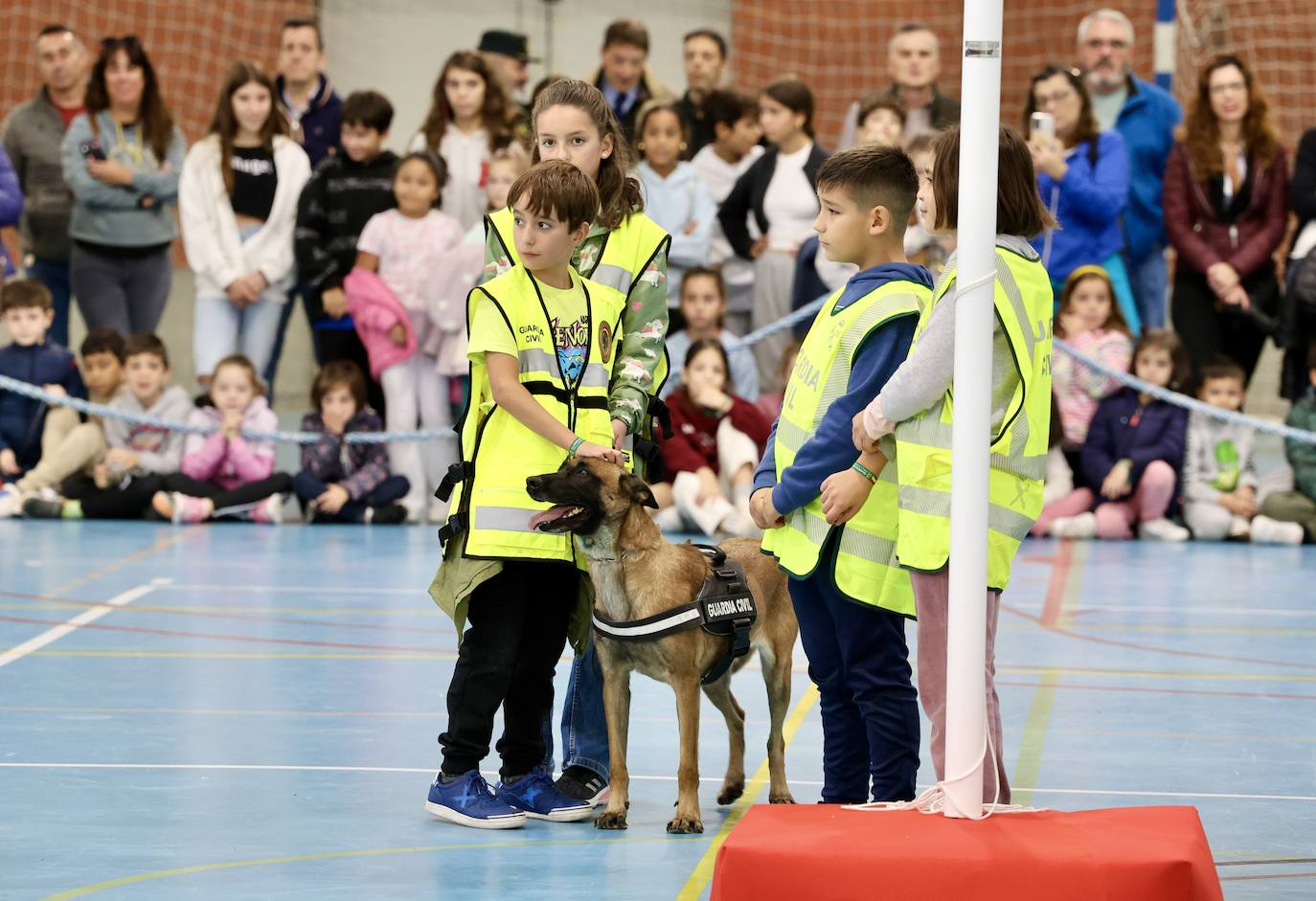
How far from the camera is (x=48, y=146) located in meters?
11.9

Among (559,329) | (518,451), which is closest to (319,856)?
(518,451)

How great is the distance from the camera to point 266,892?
4.05 m

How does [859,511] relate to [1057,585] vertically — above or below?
above

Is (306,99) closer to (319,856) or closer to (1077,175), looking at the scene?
(1077,175)

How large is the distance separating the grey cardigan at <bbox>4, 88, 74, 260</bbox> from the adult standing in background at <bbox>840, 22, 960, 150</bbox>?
16.1 feet

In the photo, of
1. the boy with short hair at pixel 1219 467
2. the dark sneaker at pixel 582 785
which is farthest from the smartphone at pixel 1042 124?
the dark sneaker at pixel 582 785

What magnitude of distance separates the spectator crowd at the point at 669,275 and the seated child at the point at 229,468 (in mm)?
19

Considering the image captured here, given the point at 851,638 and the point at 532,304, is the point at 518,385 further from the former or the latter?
the point at 851,638

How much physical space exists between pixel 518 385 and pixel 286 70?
7.82 metres

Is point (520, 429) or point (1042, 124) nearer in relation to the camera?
point (520, 429)

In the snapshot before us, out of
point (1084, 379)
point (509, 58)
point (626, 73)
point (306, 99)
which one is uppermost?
point (509, 58)

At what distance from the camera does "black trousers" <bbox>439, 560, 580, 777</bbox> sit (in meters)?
Answer: 4.72

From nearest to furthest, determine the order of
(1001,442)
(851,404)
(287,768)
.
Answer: (1001,442)
(851,404)
(287,768)

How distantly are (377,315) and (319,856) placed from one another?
689 cm
